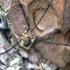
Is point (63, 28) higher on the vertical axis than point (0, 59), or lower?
higher

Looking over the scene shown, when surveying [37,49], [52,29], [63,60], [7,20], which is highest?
[7,20]

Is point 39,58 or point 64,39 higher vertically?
point 64,39

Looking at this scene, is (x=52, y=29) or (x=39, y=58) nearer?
(x=52, y=29)

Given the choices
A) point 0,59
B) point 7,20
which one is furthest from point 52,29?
point 0,59

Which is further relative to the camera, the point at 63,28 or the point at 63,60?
the point at 63,60

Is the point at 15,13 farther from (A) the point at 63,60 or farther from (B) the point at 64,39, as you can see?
(A) the point at 63,60

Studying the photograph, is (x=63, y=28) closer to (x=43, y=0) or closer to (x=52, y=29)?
(x=52, y=29)

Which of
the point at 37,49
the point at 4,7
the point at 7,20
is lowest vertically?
the point at 37,49

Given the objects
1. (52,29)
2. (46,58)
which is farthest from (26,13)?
(46,58)

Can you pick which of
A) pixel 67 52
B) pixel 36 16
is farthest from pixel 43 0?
pixel 67 52
